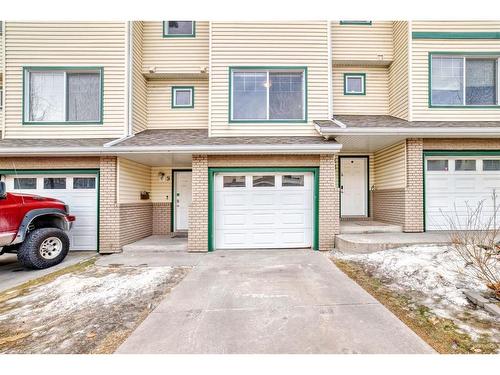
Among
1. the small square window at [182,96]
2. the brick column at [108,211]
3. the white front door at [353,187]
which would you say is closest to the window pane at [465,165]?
the white front door at [353,187]

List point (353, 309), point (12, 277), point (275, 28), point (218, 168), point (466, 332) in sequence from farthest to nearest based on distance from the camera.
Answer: point (275, 28), point (218, 168), point (12, 277), point (353, 309), point (466, 332)

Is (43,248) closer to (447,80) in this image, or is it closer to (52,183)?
(52,183)

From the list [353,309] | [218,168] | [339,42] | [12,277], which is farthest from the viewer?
[339,42]

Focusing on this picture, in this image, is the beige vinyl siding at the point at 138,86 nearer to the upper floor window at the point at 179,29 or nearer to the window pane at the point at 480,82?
the upper floor window at the point at 179,29

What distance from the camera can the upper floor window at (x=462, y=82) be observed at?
8.10m

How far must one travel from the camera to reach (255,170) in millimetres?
7492

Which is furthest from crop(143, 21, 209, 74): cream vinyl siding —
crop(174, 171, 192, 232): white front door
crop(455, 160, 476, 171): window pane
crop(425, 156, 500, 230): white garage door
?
crop(455, 160, 476, 171): window pane


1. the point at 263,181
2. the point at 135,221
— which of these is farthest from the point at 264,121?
the point at 135,221

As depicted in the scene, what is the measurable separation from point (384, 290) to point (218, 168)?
4960 millimetres

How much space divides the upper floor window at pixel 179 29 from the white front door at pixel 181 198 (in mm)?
4839

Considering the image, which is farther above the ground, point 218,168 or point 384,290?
point 218,168

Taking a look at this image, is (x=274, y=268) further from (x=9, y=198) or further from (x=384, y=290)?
(x=9, y=198)

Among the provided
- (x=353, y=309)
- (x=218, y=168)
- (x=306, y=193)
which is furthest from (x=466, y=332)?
(x=218, y=168)

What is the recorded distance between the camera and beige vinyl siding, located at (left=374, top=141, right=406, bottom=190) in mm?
7922
